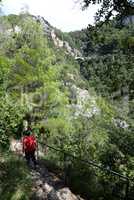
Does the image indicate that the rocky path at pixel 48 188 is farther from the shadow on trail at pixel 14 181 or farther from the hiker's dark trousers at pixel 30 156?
the hiker's dark trousers at pixel 30 156

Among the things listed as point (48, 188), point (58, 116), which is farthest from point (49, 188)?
point (58, 116)

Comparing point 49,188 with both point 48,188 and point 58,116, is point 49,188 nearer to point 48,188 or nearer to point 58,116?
point 48,188

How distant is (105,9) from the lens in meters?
9.51

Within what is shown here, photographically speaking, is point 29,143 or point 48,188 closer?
point 48,188

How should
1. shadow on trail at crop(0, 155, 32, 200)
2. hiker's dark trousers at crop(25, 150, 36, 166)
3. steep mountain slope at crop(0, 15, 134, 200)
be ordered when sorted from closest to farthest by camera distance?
shadow on trail at crop(0, 155, 32, 200) < steep mountain slope at crop(0, 15, 134, 200) < hiker's dark trousers at crop(25, 150, 36, 166)

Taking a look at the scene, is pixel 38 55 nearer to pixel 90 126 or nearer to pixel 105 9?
pixel 90 126

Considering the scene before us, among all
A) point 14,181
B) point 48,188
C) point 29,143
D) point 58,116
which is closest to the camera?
point 14,181

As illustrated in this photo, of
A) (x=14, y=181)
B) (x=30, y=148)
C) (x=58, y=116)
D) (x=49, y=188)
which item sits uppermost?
(x=14, y=181)

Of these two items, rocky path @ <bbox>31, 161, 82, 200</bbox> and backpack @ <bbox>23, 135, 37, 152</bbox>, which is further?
backpack @ <bbox>23, 135, 37, 152</bbox>

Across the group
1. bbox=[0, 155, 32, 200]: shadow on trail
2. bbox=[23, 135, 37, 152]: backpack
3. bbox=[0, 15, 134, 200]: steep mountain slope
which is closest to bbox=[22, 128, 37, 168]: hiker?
bbox=[23, 135, 37, 152]: backpack

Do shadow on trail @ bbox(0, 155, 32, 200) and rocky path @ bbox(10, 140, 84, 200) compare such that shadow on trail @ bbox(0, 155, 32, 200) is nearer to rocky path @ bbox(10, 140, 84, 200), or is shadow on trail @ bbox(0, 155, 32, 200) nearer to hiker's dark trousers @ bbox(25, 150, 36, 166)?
rocky path @ bbox(10, 140, 84, 200)

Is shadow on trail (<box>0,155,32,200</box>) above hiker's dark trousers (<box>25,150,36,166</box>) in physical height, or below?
above

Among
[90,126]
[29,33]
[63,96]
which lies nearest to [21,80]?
[63,96]

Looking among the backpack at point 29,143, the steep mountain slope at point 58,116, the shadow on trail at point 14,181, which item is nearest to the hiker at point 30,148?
the backpack at point 29,143
